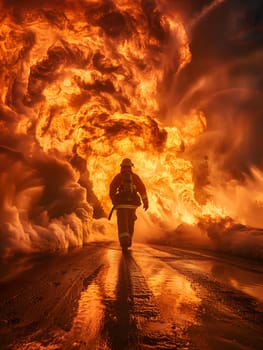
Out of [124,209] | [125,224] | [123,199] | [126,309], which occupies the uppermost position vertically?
[123,199]

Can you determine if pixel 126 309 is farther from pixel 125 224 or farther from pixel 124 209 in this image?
pixel 124 209

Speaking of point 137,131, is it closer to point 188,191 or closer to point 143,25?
point 188,191

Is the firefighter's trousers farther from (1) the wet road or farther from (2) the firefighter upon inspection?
(1) the wet road

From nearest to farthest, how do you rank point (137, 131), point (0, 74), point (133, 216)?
1. point (133, 216)
2. point (0, 74)
3. point (137, 131)

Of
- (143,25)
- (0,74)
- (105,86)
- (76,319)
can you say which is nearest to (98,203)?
(105,86)

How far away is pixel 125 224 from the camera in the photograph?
8594 mm

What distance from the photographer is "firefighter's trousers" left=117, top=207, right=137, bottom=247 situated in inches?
331

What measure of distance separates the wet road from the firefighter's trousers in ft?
11.2

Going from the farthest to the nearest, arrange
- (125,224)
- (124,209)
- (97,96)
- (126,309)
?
(97,96)
(124,209)
(125,224)
(126,309)

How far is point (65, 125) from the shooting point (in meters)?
16.9

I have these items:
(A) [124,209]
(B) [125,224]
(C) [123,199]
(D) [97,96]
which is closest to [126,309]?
(B) [125,224]

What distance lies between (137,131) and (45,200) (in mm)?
9216

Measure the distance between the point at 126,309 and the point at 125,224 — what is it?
581 cm

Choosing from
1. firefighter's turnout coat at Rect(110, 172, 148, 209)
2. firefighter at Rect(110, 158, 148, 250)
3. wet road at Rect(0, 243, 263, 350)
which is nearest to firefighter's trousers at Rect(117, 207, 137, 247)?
firefighter at Rect(110, 158, 148, 250)
